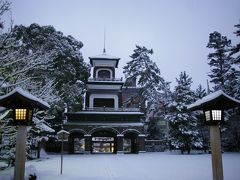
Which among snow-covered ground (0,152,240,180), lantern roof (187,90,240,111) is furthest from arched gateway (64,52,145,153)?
lantern roof (187,90,240,111)

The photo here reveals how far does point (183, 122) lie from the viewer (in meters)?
30.9

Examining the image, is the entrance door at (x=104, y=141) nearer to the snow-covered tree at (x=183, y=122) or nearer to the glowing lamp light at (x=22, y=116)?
the snow-covered tree at (x=183, y=122)

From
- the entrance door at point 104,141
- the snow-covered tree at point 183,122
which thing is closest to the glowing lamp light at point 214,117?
the snow-covered tree at point 183,122

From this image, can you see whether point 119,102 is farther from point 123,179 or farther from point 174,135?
point 123,179

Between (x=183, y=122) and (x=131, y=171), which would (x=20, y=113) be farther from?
(x=183, y=122)

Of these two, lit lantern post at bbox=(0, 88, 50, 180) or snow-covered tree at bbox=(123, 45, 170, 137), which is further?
snow-covered tree at bbox=(123, 45, 170, 137)

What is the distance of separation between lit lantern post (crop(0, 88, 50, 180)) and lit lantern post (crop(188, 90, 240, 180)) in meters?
5.08

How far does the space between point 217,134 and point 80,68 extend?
27384 millimetres

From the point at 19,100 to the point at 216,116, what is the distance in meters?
5.96

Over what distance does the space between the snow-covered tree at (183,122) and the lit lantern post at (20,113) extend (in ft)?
83.2

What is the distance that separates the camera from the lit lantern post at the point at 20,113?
7.13 meters

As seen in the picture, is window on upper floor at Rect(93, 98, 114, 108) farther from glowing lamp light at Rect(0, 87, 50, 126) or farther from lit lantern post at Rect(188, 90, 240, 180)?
lit lantern post at Rect(188, 90, 240, 180)

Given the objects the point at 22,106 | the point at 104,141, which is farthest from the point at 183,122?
the point at 22,106

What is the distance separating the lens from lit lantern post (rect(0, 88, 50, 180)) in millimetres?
7129
